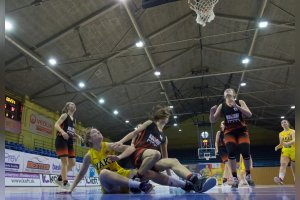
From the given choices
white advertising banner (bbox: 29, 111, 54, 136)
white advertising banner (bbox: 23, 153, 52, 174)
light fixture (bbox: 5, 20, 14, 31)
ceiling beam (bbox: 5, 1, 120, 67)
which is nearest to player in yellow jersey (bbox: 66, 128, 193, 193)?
white advertising banner (bbox: 23, 153, 52, 174)

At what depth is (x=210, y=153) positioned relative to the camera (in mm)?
25688

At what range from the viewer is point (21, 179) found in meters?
11.5

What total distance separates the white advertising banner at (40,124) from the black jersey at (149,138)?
610 inches

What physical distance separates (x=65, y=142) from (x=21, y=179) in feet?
19.6

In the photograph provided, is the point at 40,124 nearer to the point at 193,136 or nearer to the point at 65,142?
the point at 65,142

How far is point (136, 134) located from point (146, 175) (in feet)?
1.83

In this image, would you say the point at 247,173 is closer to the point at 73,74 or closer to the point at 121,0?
the point at 121,0

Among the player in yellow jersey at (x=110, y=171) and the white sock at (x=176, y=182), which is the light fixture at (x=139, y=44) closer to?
the player in yellow jersey at (x=110, y=171)

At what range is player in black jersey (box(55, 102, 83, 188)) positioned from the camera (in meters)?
6.34

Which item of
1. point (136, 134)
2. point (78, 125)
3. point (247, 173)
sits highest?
point (78, 125)

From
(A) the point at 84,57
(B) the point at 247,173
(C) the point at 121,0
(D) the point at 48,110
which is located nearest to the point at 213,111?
(B) the point at 247,173

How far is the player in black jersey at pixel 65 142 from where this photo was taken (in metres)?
6.34

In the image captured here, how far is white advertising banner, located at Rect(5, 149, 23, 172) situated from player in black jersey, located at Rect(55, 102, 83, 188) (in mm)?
5150

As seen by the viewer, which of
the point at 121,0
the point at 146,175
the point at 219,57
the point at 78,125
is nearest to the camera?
the point at 146,175
